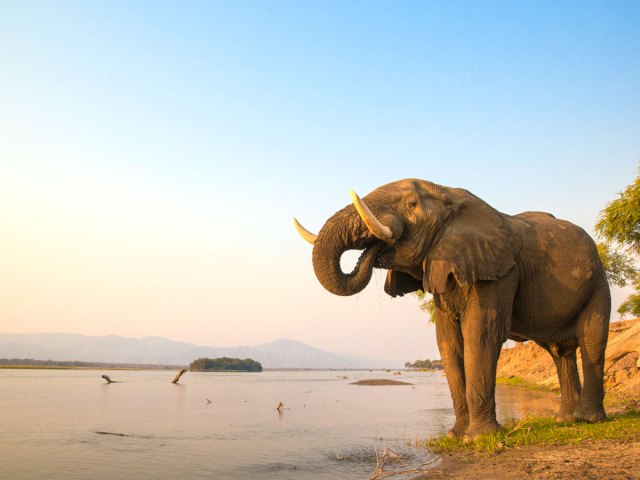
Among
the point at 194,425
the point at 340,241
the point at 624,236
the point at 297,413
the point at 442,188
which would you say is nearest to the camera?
the point at 340,241

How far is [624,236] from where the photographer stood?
2275 centimetres

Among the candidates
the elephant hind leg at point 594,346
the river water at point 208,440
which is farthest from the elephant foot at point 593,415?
the river water at point 208,440

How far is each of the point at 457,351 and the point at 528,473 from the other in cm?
348

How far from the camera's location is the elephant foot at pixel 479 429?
28.8 feet

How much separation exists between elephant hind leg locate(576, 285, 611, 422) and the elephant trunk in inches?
171

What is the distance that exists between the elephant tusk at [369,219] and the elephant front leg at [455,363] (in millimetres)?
2305

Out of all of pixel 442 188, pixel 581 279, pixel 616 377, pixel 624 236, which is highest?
pixel 624 236

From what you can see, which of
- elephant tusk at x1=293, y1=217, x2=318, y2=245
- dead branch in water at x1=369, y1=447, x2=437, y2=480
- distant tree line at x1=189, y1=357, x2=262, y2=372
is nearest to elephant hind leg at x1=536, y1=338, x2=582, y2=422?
dead branch in water at x1=369, y1=447, x2=437, y2=480

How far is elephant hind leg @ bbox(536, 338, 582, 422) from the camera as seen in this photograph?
1078 centimetres

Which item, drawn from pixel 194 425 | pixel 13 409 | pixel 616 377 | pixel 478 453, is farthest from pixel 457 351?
pixel 13 409

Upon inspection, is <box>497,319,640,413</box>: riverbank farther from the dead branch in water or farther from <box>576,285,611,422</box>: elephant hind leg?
the dead branch in water

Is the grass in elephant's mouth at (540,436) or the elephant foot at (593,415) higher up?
the elephant foot at (593,415)

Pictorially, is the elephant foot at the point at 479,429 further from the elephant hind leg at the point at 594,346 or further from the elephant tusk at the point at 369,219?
the elephant tusk at the point at 369,219

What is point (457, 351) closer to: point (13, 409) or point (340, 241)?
point (340, 241)
